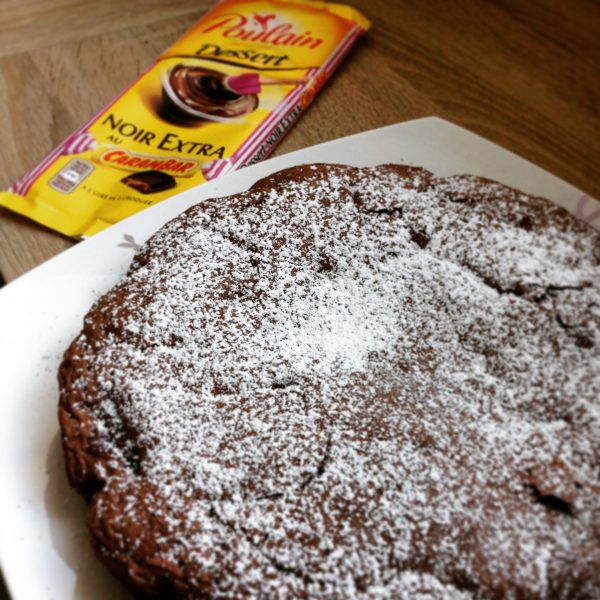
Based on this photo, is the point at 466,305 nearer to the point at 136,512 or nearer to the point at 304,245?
the point at 304,245

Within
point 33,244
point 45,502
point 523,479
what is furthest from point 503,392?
point 33,244

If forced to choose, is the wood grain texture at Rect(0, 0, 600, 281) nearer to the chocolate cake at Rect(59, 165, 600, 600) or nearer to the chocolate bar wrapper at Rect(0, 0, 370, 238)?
the chocolate bar wrapper at Rect(0, 0, 370, 238)

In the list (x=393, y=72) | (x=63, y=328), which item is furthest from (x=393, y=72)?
(x=63, y=328)

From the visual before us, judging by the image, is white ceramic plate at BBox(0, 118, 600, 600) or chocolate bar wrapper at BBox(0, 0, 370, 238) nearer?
white ceramic plate at BBox(0, 118, 600, 600)

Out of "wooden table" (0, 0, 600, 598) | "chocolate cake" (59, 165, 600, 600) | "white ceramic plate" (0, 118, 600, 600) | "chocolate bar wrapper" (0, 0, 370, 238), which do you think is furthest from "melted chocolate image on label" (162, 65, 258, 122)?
"chocolate cake" (59, 165, 600, 600)

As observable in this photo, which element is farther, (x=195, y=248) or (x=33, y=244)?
(x=33, y=244)
